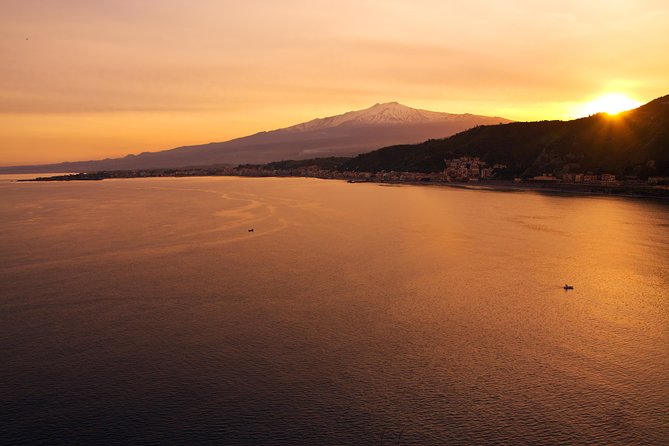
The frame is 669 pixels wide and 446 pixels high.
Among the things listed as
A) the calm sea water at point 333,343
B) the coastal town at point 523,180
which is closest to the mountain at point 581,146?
the coastal town at point 523,180

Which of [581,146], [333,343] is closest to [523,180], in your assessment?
[581,146]

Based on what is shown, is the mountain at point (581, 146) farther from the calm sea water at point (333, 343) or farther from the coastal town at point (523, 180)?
the calm sea water at point (333, 343)

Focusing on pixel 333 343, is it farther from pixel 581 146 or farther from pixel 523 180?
pixel 581 146

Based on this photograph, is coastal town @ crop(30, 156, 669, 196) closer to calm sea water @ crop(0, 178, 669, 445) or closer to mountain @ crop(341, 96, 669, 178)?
mountain @ crop(341, 96, 669, 178)

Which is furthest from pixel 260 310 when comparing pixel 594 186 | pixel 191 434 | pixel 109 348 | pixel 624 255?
pixel 594 186

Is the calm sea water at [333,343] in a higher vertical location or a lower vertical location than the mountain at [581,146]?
lower

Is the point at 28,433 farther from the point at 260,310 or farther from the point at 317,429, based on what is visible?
the point at 260,310
